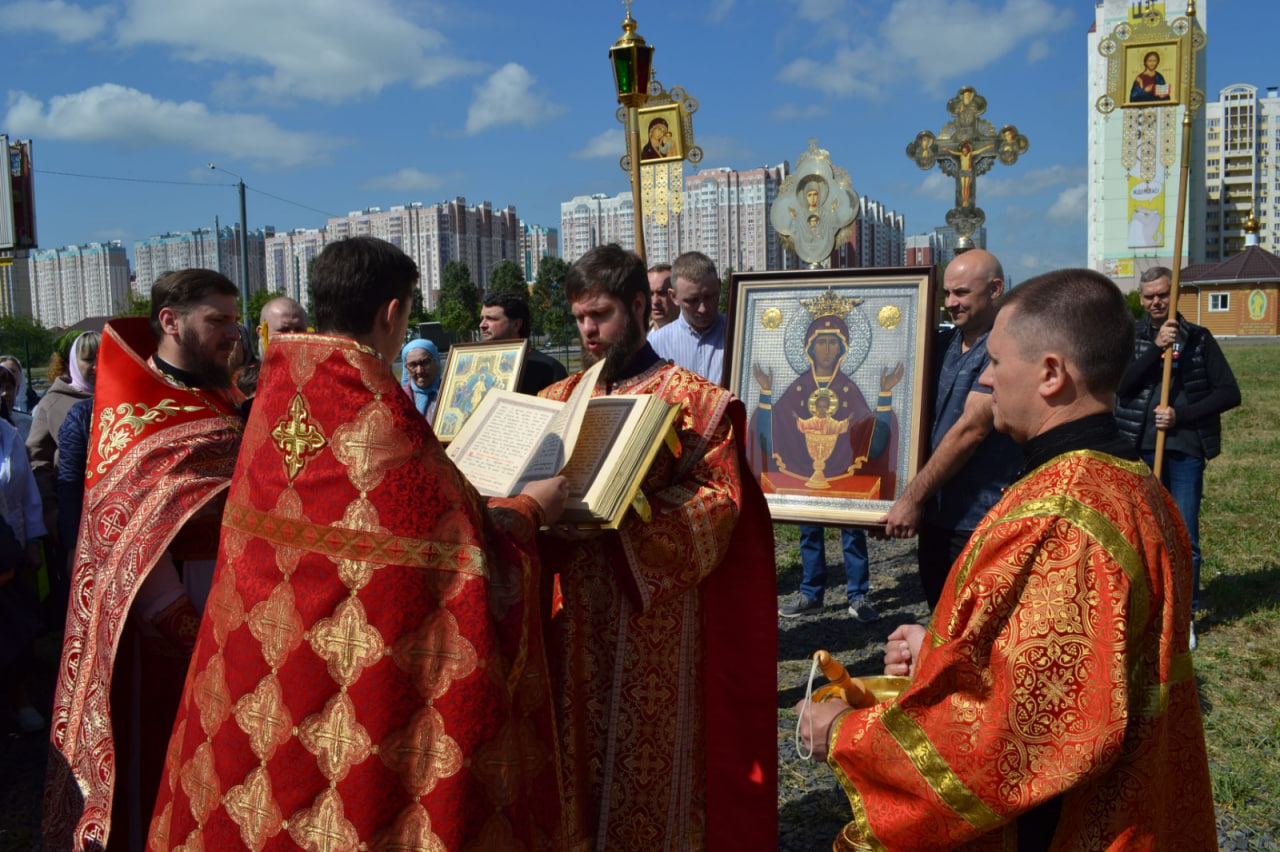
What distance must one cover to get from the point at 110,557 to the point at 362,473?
125 cm

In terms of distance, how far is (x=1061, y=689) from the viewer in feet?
5.17

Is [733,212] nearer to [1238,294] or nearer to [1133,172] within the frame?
[1238,294]

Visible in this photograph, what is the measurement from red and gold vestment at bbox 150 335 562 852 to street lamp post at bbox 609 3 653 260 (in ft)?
7.35

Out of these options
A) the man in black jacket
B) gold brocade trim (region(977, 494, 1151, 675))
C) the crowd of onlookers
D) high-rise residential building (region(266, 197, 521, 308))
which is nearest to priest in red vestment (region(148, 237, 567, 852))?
gold brocade trim (region(977, 494, 1151, 675))

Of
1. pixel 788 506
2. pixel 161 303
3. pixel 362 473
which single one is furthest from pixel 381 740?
pixel 788 506

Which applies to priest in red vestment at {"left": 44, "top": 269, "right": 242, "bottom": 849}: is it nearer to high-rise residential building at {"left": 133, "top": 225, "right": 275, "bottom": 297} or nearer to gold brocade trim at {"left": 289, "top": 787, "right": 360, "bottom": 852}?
gold brocade trim at {"left": 289, "top": 787, "right": 360, "bottom": 852}

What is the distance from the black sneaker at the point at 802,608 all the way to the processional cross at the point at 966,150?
5.91 metres

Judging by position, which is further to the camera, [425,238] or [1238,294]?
[425,238]

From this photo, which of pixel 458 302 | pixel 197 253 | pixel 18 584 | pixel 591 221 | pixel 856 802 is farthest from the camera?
pixel 591 221

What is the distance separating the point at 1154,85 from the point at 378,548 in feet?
14.5

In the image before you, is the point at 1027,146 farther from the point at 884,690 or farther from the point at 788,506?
the point at 884,690

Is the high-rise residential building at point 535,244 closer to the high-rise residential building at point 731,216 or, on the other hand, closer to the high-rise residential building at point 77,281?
the high-rise residential building at point 731,216

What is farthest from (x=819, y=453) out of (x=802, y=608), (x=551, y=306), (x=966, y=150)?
(x=551, y=306)

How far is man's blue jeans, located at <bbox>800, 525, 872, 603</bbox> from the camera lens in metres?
6.07
